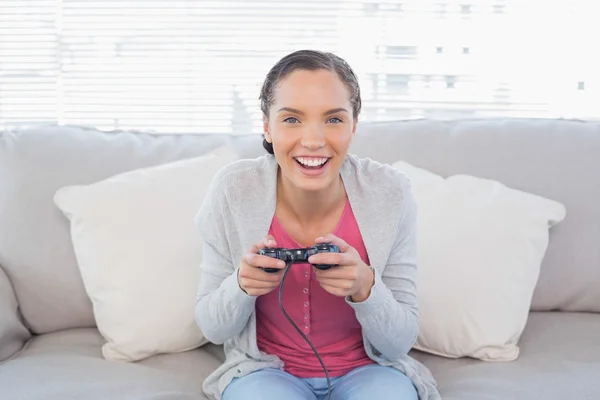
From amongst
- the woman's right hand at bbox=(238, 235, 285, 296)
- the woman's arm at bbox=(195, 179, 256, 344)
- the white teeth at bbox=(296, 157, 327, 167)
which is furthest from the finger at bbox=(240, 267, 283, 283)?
the white teeth at bbox=(296, 157, 327, 167)

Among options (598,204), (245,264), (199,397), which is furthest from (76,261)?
(598,204)

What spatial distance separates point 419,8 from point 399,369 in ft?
4.80

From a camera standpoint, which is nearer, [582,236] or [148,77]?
[582,236]

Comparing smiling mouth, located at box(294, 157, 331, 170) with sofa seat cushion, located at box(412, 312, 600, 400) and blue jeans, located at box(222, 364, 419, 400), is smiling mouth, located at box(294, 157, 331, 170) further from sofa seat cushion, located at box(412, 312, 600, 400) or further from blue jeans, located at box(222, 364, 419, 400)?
sofa seat cushion, located at box(412, 312, 600, 400)

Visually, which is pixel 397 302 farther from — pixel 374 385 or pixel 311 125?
pixel 311 125

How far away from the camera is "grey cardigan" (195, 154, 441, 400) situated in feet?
4.97

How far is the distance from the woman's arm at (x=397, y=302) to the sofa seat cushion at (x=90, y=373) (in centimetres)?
40

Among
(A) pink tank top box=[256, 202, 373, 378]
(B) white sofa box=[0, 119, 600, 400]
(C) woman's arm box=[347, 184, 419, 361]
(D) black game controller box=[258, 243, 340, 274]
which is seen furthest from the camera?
(B) white sofa box=[0, 119, 600, 400]

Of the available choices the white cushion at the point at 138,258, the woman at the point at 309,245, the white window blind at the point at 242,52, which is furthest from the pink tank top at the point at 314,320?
the white window blind at the point at 242,52

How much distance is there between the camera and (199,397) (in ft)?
5.24

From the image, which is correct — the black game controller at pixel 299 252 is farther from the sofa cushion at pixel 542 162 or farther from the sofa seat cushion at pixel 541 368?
the sofa cushion at pixel 542 162

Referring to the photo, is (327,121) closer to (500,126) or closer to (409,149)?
(409,149)

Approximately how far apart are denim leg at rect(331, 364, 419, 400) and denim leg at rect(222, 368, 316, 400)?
0.07 m

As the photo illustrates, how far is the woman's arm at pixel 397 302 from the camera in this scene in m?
1.42
